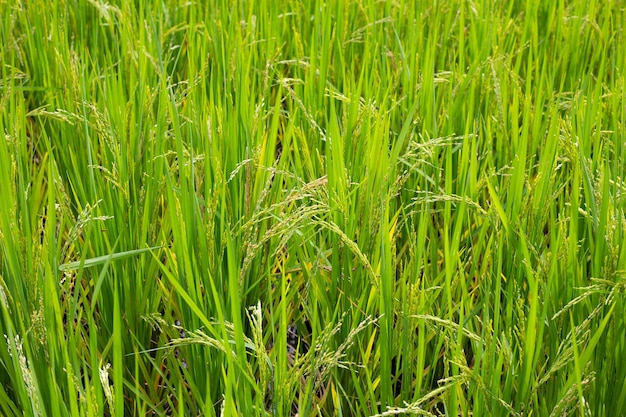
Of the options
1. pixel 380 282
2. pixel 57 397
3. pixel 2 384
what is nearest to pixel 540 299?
pixel 380 282

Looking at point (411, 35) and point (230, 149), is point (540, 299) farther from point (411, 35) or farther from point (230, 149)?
point (411, 35)

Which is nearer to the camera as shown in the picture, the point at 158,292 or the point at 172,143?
the point at 158,292

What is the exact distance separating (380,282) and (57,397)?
1.70ft

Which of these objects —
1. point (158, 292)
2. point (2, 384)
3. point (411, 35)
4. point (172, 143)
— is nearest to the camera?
point (2, 384)

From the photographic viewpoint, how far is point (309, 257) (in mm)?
1504

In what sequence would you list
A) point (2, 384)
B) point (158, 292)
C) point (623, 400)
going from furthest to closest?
point (158, 292), point (2, 384), point (623, 400)

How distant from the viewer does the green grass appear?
110 centimetres

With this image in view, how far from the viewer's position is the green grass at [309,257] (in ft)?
3.61

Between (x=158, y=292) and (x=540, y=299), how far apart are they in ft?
2.26

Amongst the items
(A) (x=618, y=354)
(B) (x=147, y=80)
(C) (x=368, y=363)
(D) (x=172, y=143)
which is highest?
(B) (x=147, y=80)

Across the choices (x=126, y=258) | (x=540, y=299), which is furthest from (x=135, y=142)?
(x=540, y=299)

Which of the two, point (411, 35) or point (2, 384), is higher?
point (411, 35)

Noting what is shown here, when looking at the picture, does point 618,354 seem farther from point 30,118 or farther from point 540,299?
point 30,118

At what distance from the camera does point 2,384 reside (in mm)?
1277
